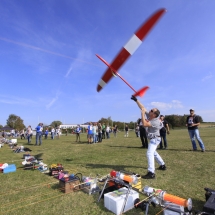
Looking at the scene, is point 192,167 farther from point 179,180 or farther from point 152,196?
point 152,196

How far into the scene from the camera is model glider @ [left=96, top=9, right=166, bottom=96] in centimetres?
614

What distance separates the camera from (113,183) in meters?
4.33

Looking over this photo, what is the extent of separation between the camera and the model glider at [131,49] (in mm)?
6137

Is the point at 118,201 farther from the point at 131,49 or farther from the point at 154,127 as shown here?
the point at 131,49

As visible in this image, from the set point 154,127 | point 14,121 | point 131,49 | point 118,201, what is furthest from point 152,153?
point 14,121

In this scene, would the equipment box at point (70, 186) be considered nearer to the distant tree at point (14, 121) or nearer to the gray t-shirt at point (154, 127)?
the gray t-shirt at point (154, 127)

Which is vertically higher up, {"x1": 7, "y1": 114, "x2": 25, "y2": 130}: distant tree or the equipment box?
{"x1": 7, "y1": 114, "x2": 25, "y2": 130}: distant tree

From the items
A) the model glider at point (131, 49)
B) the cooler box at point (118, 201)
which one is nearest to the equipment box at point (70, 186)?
the cooler box at point (118, 201)

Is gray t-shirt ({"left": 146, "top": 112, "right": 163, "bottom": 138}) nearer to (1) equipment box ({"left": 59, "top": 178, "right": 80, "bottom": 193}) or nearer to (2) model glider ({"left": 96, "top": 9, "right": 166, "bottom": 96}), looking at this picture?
(2) model glider ({"left": 96, "top": 9, "right": 166, "bottom": 96})

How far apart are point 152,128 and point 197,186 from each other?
6.63ft

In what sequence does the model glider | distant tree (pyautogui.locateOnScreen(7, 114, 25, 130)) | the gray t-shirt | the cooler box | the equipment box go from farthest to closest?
distant tree (pyautogui.locateOnScreen(7, 114, 25, 130)), the model glider, the gray t-shirt, the equipment box, the cooler box

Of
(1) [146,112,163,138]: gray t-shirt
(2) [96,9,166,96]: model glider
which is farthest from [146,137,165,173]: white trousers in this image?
(2) [96,9,166,96]: model glider

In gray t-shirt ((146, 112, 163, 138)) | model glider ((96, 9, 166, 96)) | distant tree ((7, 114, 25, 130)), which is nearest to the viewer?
gray t-shirt ((146, 112, 163, 138))

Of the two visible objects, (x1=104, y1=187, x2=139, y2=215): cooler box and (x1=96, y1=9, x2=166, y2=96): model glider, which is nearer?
(x1=104, y1=187, x2=139, y2=215): cooler box
